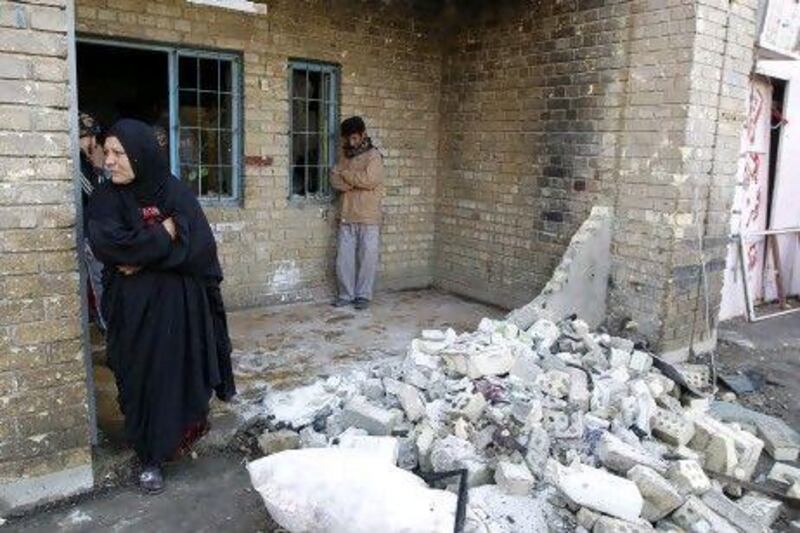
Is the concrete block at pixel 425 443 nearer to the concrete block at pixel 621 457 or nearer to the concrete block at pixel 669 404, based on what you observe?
the concrete block at pixel 621 457

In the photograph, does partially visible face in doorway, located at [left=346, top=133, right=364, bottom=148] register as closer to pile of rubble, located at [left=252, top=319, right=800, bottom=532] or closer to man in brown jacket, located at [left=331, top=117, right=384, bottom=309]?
man in brown jacket, located at [left=331, top=117, right=384, bottom=309]

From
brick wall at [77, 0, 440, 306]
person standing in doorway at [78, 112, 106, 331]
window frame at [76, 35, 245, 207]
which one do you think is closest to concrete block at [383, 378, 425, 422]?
person standing in doorway at [78, 112, 106, 331]

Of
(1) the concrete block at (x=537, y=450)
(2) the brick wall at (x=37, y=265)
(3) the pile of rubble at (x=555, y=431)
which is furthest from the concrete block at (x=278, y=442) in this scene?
(1) the concrete block at (x=537, y=450)

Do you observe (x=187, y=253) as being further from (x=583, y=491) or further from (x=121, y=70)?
(x=121, y=70)

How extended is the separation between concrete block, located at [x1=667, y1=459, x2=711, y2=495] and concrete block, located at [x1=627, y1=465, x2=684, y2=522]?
0.57ft

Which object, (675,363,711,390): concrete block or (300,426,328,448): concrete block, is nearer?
(300,426,328,448): concrete block

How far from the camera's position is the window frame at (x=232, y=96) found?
211 inches

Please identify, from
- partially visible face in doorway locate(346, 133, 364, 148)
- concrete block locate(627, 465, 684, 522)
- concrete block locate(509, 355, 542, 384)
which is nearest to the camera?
concrete block locate(627, 465, 684, 522)

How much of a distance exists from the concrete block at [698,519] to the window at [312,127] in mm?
4532

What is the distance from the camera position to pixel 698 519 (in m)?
3.00

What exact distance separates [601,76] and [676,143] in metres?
0.94

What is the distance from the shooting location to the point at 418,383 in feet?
12.9

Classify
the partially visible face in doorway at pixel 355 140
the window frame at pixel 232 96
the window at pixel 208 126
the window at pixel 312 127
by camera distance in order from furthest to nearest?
1. the window at pixel 312 127
2. the partially visible face in doorway at pixel 355 140
3. the window at pixel 208 126
4. the window frame at pixel 232 96

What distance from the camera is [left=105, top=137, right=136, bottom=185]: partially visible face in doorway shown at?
2.89m
